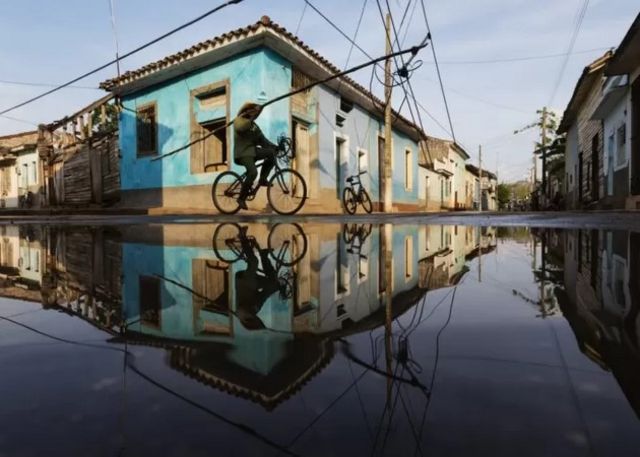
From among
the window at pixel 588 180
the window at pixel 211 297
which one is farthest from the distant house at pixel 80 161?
the window at pixel 588 180

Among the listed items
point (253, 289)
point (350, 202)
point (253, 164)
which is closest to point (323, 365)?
point (253, 289)

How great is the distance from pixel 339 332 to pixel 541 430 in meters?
0.49

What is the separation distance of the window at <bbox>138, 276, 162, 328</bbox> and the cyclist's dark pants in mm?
5087

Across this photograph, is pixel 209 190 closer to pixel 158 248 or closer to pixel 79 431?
Answer: pixel 158 248

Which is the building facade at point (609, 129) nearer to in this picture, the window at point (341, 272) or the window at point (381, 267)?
the window at point (381, 267)

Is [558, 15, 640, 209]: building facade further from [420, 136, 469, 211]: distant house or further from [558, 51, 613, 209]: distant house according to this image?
[420, 136, 469, 211]: distant house

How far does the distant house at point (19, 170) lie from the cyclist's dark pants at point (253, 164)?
757 inches

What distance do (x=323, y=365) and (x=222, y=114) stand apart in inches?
411

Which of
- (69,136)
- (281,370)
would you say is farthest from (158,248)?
(69,136)

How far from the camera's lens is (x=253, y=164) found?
6730mm

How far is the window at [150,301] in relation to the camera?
1.12 meters

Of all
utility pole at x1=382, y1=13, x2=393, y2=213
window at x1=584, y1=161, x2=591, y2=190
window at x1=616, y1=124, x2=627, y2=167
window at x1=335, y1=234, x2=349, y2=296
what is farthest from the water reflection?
window at x1=584, y1=161, x2=591, y2=190

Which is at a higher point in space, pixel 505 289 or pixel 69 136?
pixel 69 136

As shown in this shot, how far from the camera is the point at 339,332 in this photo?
966mm
